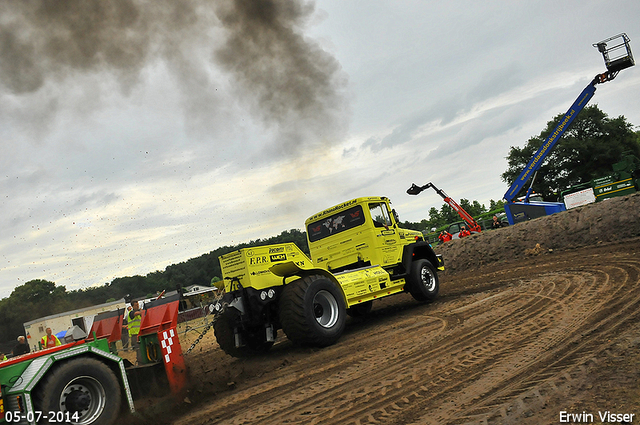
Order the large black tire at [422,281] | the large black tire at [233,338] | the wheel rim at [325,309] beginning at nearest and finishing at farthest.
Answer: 1. the wheel rim at [325,309]
2. the large black tire at [233,338]
3. the large black tire at [422,281]

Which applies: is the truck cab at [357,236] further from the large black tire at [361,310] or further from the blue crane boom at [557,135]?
the blue crane boom at [557,135]

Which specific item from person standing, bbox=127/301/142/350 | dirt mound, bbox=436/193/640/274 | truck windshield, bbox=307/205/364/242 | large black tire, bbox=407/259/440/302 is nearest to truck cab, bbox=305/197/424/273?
truck windshield, bbox=307/205/364/242

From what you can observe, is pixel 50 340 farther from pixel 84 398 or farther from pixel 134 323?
pixel 84 398

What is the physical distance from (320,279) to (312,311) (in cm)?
62

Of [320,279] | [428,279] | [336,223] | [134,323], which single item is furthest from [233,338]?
[428,279]

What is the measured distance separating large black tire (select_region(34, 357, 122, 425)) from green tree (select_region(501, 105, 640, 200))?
43.5m

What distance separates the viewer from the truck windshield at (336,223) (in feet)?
31.0

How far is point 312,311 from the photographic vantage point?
6.96 m

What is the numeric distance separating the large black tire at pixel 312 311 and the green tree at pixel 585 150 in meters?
39.5

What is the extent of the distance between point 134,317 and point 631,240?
14.0m

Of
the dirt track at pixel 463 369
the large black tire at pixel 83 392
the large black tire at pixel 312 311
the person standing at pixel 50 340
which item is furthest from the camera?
the large black tire at pixel 312 311

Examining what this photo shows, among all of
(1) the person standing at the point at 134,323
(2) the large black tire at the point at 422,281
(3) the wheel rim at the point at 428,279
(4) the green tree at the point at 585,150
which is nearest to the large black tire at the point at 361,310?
(2) the large black tire at the point at 422,281

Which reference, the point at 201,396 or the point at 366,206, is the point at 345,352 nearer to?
the point at 201,396

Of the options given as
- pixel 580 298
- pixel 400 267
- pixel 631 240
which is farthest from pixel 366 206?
pixel 631 240
